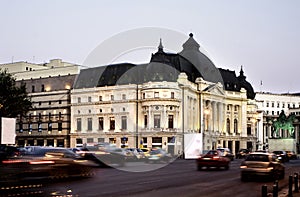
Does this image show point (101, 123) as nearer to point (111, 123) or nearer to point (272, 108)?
point (111, 123)

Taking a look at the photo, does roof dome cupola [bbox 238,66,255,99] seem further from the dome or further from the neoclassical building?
the neoclassical building

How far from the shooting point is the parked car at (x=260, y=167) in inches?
1114

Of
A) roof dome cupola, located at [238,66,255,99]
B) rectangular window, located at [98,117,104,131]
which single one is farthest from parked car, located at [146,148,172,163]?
roof dome cupola, located at [238,66,255,99]

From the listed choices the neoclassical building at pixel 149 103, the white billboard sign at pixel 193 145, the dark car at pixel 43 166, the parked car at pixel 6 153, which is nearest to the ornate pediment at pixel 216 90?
the neoclassical building at pixel 149 103

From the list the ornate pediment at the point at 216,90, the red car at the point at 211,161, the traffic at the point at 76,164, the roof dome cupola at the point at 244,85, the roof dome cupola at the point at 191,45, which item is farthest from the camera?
the roof dome cupola at the point at 244,85

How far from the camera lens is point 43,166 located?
2170cm

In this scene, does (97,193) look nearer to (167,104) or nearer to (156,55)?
(167,104)

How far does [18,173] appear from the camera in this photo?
1872cm

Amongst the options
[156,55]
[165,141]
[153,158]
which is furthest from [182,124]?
[153,158]

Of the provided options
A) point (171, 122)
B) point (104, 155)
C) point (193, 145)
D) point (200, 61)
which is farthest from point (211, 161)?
point (200, 61)

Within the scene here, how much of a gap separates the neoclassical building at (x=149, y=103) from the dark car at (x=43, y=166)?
6575 centimetres

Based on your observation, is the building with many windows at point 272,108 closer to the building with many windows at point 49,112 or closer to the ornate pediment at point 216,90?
the ornate pediment at point 216,90

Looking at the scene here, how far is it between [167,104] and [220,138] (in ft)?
95.6

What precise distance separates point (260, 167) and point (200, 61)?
314ft
